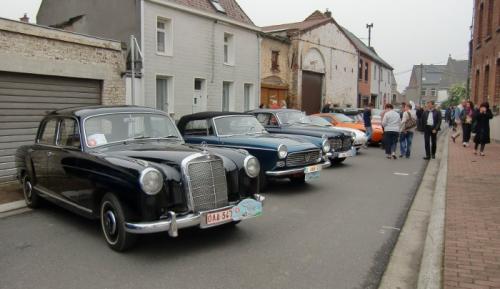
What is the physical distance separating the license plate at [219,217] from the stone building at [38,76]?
270 inches

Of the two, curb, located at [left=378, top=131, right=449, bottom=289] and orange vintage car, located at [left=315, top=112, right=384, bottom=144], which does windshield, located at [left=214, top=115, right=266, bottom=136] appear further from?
orange vintage car, located at [left=315, top=112, right=384, bottom=144]

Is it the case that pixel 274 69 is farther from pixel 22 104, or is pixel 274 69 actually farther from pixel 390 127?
pixel 22 104

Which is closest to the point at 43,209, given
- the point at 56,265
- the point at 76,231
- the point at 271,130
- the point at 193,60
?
the point at 76,231

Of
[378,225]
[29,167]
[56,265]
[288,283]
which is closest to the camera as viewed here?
[288,283]

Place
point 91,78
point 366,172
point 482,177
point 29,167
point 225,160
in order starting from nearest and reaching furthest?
point 225,160 → point 29,167 → point 482,177 → point 366,172 → point 91,78

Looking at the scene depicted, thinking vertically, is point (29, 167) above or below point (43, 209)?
above

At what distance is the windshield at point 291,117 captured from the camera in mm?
11688

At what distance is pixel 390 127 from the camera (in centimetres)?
1306

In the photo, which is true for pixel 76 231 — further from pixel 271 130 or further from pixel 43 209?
pixel 271 130

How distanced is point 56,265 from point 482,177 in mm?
8561

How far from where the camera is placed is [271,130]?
37.2ft

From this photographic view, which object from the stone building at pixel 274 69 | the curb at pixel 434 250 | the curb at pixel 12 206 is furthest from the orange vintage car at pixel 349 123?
the curb at pixel 12 206

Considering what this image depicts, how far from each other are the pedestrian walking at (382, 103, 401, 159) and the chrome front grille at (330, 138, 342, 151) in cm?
263

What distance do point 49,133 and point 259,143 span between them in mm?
3664
